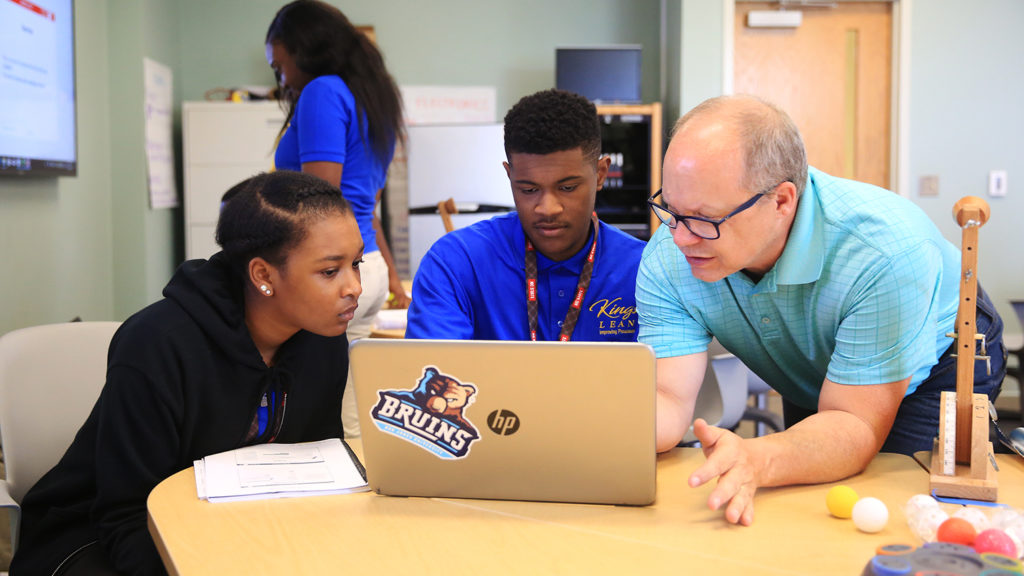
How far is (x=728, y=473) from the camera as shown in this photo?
1050 millimetres

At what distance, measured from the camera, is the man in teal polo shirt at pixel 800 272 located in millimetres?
1212

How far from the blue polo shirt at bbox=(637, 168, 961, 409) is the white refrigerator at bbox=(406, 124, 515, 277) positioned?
339 centimetres

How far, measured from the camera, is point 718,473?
1044mm

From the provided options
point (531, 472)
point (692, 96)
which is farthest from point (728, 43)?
point (531, 472)

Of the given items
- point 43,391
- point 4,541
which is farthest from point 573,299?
point 4,541

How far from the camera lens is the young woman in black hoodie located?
4.13 ft

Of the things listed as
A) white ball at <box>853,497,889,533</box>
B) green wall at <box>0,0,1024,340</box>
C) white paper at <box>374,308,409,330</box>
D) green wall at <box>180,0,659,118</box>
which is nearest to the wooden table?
white ball at <box>853,497,889,533</box>

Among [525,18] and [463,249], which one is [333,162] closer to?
[463,249]

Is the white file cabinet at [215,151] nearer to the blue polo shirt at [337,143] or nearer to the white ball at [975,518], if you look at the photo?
the blue polo shirt at [337,143]

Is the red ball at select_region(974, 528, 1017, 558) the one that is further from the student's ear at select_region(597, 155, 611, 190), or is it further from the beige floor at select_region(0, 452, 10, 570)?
the beige floor at select_region(0, 452, 10, 570)

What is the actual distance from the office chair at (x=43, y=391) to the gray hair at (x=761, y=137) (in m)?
1.27

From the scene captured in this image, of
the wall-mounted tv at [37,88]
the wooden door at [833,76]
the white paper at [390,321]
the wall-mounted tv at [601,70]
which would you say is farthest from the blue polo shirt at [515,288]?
the wooden door at [833,76]

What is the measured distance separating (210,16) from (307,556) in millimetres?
4922

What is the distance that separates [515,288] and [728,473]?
0.75 meters
